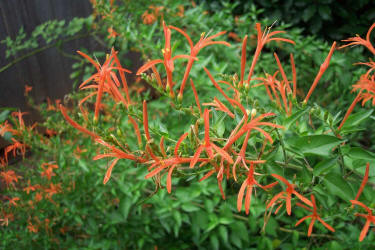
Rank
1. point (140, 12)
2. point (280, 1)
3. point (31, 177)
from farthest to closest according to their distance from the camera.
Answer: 1. point (280, 1)
2. point (140, 12)
3. point (31, 177)

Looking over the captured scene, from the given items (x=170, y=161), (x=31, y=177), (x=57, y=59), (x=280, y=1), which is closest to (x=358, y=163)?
(x=170, y=161)

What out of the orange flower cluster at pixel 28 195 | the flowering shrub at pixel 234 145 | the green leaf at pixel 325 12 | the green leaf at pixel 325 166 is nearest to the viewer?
the flowering shrub at pixel 234 145

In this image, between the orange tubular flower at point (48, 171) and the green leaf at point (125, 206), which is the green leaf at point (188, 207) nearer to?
the green leaf at point (125, 206)

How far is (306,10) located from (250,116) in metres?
3.15

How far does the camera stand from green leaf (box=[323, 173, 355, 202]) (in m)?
0.91

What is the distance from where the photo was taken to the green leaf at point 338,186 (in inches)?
36.0

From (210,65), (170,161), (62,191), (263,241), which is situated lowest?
(263,241)

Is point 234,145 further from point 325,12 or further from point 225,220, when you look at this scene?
point 325,12

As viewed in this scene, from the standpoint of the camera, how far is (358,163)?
952mm

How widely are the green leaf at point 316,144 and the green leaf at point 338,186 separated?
0.08m

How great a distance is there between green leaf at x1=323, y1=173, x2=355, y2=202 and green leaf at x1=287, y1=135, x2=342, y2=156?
0.08m

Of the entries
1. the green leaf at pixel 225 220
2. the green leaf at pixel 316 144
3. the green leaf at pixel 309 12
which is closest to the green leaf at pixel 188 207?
the green leaf at pixel 225 220

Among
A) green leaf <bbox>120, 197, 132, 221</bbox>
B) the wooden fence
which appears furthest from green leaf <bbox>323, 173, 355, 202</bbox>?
the wooden fence

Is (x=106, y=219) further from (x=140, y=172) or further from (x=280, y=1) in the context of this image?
(x=280, y=1)
